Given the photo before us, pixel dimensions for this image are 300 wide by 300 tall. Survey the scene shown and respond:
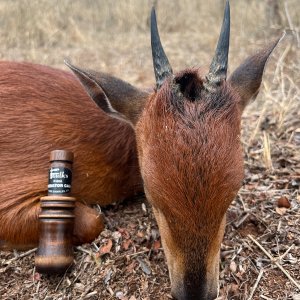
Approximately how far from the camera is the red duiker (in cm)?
298

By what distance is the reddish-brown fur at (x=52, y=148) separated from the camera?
3898 millimetres

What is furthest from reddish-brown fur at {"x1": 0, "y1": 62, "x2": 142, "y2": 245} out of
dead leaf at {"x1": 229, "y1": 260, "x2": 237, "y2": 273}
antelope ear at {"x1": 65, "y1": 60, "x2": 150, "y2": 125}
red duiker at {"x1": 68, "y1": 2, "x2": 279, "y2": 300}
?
dead leaf at {"x1": 229, "y1": 260, "x2": 237, "y2": 273}

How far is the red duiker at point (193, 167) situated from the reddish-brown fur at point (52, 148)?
87cm

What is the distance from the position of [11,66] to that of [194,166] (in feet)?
7.89

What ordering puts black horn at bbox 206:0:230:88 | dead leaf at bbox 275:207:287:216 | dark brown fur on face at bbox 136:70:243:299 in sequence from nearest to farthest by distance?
dark brown fur on face at bbox 136:70:243:299, black horn at bbox 206:0:230:88, dead leaf at bbox 275:207:287:216

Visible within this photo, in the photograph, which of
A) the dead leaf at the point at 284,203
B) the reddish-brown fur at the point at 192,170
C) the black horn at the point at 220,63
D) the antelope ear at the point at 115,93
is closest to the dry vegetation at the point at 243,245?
Answer: the dead leaf at the point at 284,203

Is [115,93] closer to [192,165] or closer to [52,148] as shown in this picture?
[52,148]

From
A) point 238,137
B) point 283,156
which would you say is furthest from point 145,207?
point 283,156

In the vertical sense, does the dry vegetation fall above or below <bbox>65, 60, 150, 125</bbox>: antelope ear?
below

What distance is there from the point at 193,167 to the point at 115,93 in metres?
1.02

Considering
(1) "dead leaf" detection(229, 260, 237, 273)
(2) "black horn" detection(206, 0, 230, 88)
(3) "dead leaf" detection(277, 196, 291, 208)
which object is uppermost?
(2) "black horn" detection(206, 0, 230, 88)

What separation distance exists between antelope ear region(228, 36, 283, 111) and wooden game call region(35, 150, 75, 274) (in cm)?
147

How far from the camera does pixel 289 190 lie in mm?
4660

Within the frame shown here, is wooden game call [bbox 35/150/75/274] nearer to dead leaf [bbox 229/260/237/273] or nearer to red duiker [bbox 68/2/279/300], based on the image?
red duiker [bbox 68/2/279/300]
